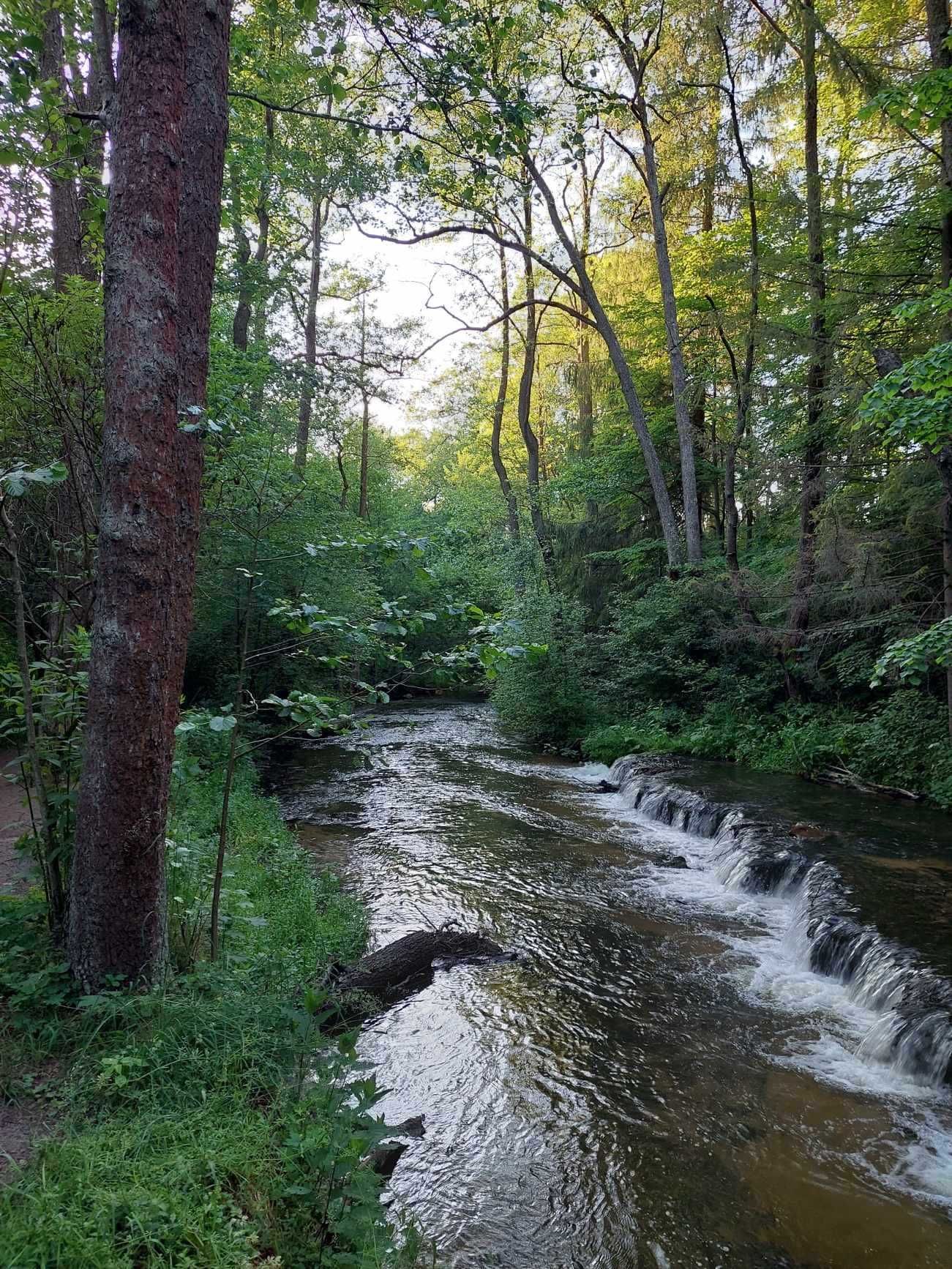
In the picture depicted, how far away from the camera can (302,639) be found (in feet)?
A: 13.2

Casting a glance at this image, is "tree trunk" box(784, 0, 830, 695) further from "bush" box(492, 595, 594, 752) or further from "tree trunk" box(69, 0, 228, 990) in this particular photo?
"tree trunk" box(69, 0, 228, 990)

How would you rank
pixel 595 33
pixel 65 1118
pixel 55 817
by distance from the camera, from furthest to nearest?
pixel 595 33 < pixel 55 817 < pixel 65 1118

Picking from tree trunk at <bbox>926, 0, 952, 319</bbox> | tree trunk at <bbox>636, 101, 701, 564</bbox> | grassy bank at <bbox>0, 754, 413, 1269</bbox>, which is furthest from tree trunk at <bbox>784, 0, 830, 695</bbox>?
grassy bank at <bbox>0, 754, 413, 1269</bbox>

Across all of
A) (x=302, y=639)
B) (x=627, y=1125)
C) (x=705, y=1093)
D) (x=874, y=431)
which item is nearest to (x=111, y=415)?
(x=302, y=639)

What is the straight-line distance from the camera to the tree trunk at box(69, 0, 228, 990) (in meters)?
3.38

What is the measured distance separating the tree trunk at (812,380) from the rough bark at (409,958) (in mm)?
8803

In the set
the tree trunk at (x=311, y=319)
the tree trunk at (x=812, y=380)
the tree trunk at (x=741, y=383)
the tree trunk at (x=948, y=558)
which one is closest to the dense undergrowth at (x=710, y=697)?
the tree trunk at (x=741, y=383)

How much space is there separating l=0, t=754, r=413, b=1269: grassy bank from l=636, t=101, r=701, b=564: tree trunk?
14.6 m

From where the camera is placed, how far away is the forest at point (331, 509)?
3.29m

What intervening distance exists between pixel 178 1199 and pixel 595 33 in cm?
2078

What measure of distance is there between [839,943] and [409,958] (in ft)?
12.9

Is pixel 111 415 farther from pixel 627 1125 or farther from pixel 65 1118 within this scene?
pixel 627 1125

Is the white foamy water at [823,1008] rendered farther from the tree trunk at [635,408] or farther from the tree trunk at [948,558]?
the tree trunk at [635,408]

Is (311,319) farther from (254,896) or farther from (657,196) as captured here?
(254,896)
